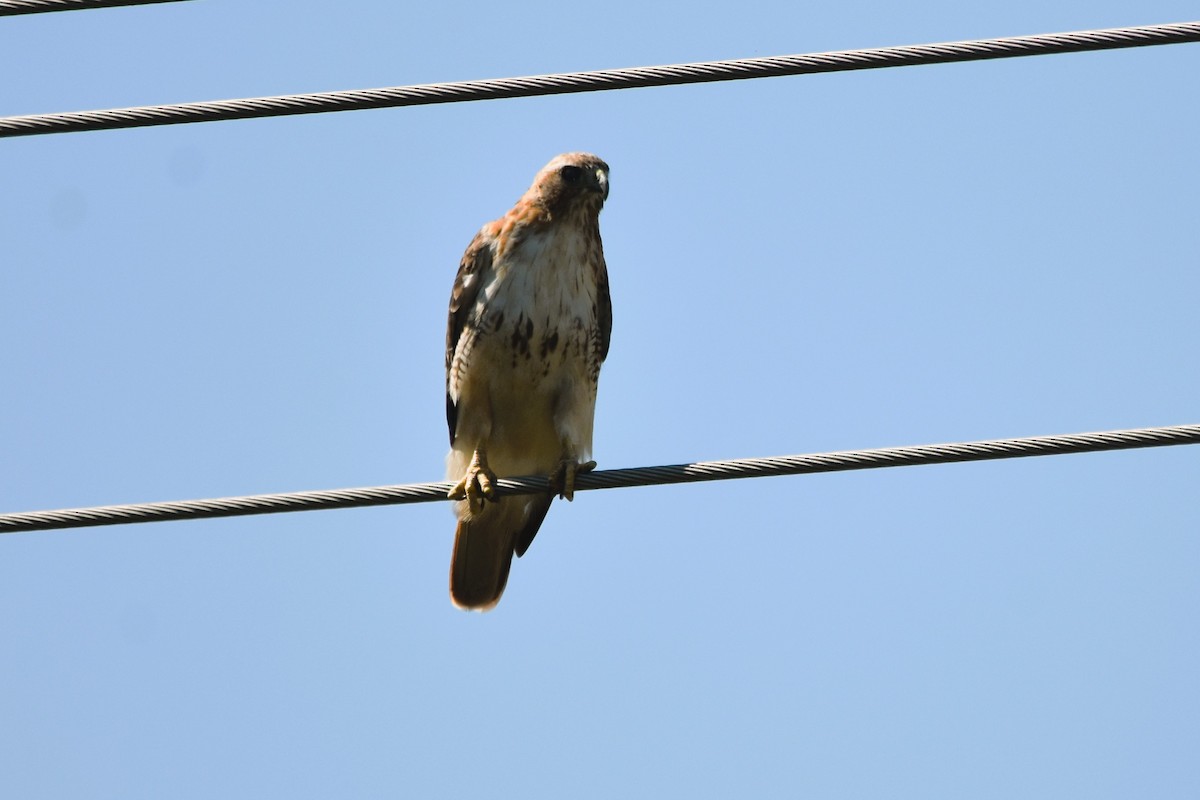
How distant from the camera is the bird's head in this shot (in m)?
7.43

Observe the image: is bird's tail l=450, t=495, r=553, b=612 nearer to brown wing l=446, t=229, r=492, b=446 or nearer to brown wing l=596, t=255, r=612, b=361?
brown wing l=446, t=229, r=492, b=446

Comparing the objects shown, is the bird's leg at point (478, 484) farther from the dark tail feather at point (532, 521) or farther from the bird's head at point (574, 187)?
the bird's head at point (574, 187)

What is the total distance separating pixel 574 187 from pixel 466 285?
2.04ft

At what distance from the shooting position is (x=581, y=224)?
7441 millimetres

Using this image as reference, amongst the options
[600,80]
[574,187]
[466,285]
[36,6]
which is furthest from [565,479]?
[36,6]

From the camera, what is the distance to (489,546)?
7.77 m

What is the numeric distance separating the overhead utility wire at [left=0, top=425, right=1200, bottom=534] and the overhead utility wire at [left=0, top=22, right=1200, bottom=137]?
3.79 feet

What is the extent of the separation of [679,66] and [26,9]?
203cm

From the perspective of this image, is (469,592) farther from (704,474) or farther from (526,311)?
(704,474)

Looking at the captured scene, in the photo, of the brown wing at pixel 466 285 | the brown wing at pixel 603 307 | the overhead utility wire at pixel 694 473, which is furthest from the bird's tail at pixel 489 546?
the overhead utility wire at pixel 694 473

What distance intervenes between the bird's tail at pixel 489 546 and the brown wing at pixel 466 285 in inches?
19.2

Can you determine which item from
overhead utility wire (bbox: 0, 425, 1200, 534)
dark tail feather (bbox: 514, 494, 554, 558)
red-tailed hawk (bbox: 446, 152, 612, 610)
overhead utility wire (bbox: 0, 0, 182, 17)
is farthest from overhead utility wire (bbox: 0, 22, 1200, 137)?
dark tail feather (bbox: 514, 494, 554, 558)

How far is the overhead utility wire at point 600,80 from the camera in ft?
17.2

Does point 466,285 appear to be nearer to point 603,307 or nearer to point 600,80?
point 603,307
